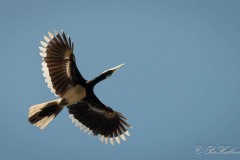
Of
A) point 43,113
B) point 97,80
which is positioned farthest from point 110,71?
point 43,113

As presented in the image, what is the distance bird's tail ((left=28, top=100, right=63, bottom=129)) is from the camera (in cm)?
1305

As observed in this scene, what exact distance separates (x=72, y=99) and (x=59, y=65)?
907 mm

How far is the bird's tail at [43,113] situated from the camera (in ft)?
42.8

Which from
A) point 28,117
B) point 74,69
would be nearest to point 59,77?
point 74,69

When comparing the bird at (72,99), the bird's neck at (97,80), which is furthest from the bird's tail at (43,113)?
the bird's neck at (97,80)

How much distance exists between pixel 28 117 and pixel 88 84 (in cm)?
169

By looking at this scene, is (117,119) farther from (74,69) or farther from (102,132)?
→ (74,69)

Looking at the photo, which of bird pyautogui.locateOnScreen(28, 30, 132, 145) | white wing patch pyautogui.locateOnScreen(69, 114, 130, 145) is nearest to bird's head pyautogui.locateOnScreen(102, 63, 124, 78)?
bird pyautogui.locateOnScreen(28, 30, 132, 145)

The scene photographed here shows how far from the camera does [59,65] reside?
44.0 feet

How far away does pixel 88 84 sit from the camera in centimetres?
1353

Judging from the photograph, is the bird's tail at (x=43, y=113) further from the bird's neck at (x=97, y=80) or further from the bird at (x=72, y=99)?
the bird's neck at (x=97, y=80)

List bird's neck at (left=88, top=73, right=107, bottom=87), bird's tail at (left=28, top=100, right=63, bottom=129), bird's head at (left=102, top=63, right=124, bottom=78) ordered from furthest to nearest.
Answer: bird's head at (left=102, top=63, right=124, bottom=78), bird's neck at (left=88, top=73, right=107, bottom=87), bird's tail at (left=28, top=100, right=63, bottom=129)

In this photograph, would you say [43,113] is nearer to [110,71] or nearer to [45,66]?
[45,66]

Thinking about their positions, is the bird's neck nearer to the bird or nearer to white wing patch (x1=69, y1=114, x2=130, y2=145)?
the bird
